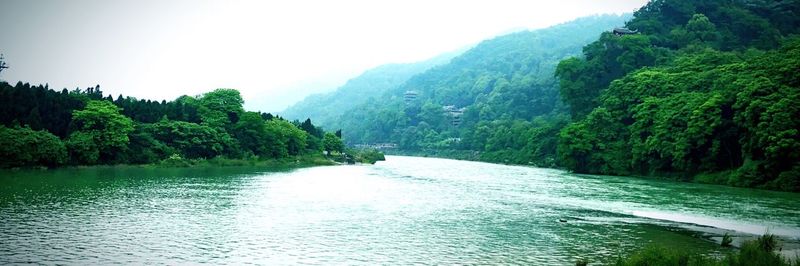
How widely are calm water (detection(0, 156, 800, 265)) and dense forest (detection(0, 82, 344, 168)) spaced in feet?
28.2

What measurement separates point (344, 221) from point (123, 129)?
46.0 meters

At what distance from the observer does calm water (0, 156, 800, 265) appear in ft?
73.1

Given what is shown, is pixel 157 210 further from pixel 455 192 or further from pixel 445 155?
pixel 445 155

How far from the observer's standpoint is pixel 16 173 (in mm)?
49500

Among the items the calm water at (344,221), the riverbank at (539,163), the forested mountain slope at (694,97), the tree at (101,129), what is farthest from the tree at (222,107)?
the riverbank at (539,163)

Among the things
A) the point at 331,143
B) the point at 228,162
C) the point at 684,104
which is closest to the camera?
the point at 684,104

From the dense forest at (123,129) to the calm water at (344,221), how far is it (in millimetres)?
8588

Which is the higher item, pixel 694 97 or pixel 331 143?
pixel 694 97

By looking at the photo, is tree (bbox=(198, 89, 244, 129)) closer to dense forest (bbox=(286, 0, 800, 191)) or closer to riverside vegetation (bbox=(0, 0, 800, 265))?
riverside vegetation (bbox=(0, 0, 800, 265))

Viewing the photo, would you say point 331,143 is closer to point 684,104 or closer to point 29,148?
point 29,148

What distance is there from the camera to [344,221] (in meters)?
31.2

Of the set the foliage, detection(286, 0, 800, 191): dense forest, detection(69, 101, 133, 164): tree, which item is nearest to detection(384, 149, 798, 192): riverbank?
detection(286, 0, 800, 191): dense forest

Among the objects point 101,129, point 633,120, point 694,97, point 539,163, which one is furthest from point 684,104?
point 101,129

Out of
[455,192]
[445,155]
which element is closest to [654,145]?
[455,192]
